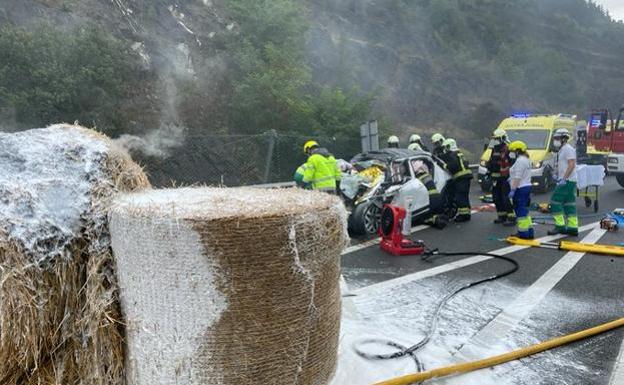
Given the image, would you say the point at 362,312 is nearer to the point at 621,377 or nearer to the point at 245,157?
the point at 621,377

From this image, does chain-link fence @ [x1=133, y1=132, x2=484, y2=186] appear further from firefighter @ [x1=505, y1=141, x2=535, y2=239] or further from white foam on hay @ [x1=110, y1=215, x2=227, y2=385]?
white foam on hay @ [x1=110, y1=215, x2=227, y2=385]

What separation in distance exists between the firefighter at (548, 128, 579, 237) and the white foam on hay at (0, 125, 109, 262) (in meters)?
7.22

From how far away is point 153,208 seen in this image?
2.02 m

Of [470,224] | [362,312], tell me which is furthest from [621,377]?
[470,224]

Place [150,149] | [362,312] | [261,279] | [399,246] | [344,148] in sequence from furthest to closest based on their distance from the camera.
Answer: [344,148]
[150,149]
[399,246]
[362,312]
[261,279]

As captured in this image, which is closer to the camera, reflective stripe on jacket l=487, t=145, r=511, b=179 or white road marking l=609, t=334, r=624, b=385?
white road marking l=609, t=334, r=624, b=385

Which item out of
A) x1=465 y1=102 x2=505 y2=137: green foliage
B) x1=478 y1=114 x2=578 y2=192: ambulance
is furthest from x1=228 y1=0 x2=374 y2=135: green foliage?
x1=465 y1=102 x2=505 y2=137: green foliage

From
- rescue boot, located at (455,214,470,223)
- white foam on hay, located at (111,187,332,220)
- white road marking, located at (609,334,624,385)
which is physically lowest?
white road marking, located at (609,334,624,385)

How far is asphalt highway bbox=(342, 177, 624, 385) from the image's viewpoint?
3.21 meters

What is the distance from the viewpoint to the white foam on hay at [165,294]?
194 cm

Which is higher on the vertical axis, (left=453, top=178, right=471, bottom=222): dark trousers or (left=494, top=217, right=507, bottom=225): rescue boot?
(left=453, top=178, right=471, bottom=222): dark trousers

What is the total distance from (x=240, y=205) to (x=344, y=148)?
11.1 m

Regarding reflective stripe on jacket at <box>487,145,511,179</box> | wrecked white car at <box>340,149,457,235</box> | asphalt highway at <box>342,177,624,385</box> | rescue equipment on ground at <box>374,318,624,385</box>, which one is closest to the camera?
rescue equipment on ground at <box>374,318,624,385</box>

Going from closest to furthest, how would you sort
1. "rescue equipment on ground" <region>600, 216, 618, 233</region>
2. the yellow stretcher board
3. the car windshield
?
the yellow stretcher board < "rescue equipment on ground" <region>600, 216, 618, 233</region> < the car windshield
